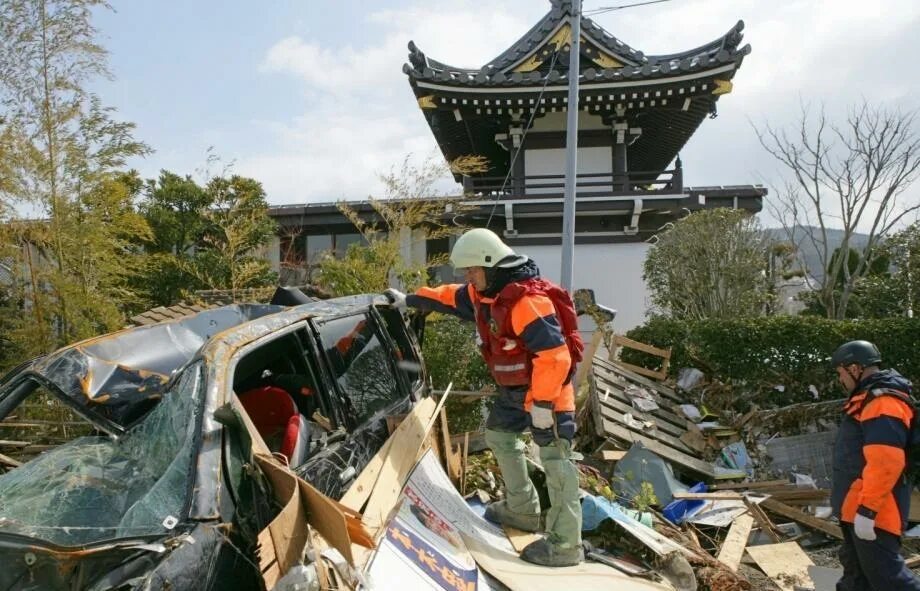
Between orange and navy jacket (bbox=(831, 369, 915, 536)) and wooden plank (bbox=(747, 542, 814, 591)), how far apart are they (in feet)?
2.19

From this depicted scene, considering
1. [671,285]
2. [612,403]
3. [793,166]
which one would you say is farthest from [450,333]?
[793,166]

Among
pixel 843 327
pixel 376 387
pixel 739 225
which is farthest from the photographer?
pixel 739 225

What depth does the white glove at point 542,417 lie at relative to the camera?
10.5ft

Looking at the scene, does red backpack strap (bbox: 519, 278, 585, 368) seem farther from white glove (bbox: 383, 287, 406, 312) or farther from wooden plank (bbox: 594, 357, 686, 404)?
wooden plank (bbox: 594, 357, 686, 404)

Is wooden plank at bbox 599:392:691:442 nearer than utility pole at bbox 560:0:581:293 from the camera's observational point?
No

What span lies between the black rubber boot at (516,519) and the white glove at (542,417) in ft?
2.40

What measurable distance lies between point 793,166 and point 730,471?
8747 mm

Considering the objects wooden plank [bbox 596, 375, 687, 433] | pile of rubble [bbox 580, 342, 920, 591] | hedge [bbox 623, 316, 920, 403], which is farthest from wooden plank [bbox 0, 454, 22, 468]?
hedge [bbox 623, 316, 920, 403]

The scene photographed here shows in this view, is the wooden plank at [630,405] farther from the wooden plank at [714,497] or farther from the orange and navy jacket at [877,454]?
the orange and navy jacket at [877,454]

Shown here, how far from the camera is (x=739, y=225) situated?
10.2 metres

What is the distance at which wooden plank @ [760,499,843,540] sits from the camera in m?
5.41

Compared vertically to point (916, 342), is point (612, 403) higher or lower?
lower

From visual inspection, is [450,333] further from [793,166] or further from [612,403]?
[793,166]

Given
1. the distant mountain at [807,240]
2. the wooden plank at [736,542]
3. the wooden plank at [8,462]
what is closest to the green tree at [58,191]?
the wooden plank at [8,462]
